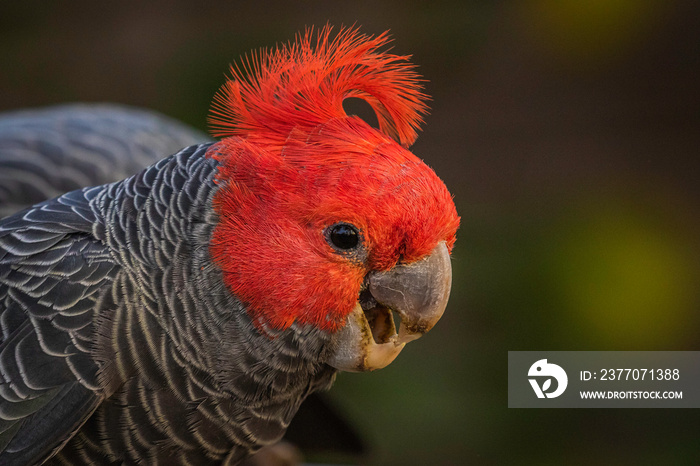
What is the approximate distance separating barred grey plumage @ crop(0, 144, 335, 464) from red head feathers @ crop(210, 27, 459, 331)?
0.06 metres

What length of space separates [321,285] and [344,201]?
16 centimetres

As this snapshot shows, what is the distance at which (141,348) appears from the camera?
1.09 m

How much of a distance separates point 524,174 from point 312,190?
196cm

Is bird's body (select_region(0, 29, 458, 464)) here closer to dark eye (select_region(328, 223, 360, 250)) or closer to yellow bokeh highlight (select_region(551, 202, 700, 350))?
dark eye (select_region(328, 223, 360, 250))

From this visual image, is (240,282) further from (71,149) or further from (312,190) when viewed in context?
(71,149)

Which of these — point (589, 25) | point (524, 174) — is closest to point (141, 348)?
point (524, 174)

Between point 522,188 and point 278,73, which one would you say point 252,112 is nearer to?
point 278,73

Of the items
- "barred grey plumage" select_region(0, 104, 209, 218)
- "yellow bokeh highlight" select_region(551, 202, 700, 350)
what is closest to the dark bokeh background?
"yellow bokeh highlight" select_region(551, 202, 700, 350)

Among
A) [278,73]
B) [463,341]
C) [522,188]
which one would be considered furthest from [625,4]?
[278,73]

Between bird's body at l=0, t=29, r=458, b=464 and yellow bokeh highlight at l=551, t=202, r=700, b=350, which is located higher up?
yellow bokeh highlight at l=551, t=202, r=700, b=350

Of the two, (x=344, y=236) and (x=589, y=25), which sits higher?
(x=589, y=25)

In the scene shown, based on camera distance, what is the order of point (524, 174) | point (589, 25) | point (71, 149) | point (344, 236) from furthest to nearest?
1. point (524, 174)
2. point (589, 25)
3. point (71, 149)
4. point (344, 236)

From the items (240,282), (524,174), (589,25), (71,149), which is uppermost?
(589,25)

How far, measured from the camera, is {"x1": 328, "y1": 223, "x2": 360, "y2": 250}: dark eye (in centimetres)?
103
